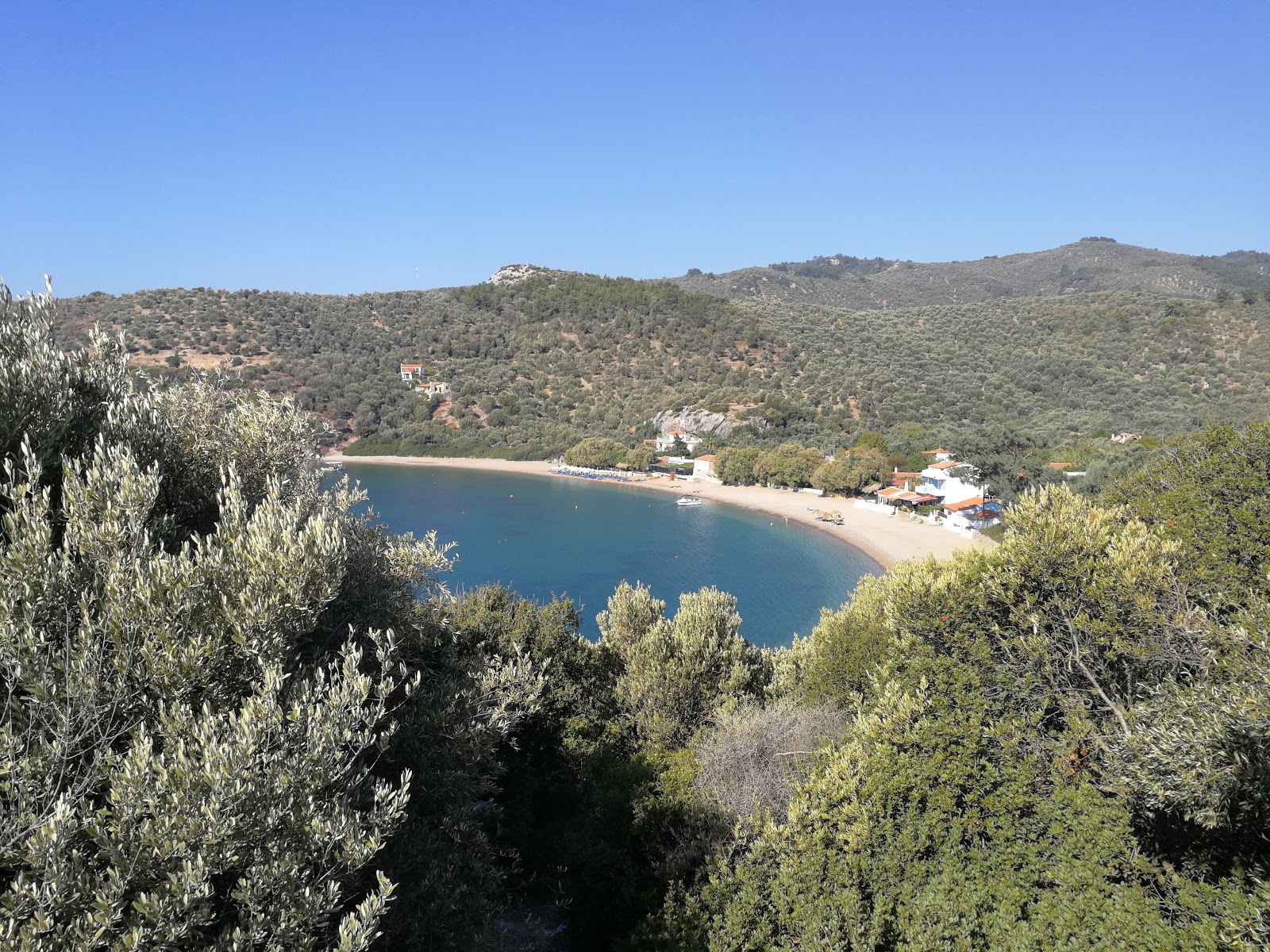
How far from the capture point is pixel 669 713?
12.0 meters

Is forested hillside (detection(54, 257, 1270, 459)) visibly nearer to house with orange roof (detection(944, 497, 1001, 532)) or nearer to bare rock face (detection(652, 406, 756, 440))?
bare rock face (detection(652, 406, 756, 440))

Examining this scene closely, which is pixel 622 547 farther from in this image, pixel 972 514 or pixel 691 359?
pixel 691 359

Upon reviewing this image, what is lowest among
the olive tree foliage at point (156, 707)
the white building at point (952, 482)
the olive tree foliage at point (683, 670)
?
the white building at point (952, 482)

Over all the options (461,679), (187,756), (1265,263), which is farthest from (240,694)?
(1265,263)

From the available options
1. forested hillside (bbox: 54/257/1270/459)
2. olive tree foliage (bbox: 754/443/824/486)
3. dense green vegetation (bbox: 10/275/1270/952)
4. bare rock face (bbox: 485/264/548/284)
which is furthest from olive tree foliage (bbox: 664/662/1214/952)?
bare rock face (bbox: 485/264/548/284)

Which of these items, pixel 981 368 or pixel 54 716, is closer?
pixel 54 716

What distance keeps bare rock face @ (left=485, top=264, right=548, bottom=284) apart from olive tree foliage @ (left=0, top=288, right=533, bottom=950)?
11381cm

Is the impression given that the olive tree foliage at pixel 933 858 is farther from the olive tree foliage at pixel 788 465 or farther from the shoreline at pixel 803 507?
the olive tree foliage at pixel 788 465

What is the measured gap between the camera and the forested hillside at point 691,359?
66.1m

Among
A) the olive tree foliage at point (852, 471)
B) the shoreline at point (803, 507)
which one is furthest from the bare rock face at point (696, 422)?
the olive tree foliage at point (852, 471)

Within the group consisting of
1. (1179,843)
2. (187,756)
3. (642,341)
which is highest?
(642,341)

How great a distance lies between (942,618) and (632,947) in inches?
235

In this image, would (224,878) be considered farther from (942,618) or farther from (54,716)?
(942,618)

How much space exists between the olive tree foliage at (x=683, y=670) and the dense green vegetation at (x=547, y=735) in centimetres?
9
